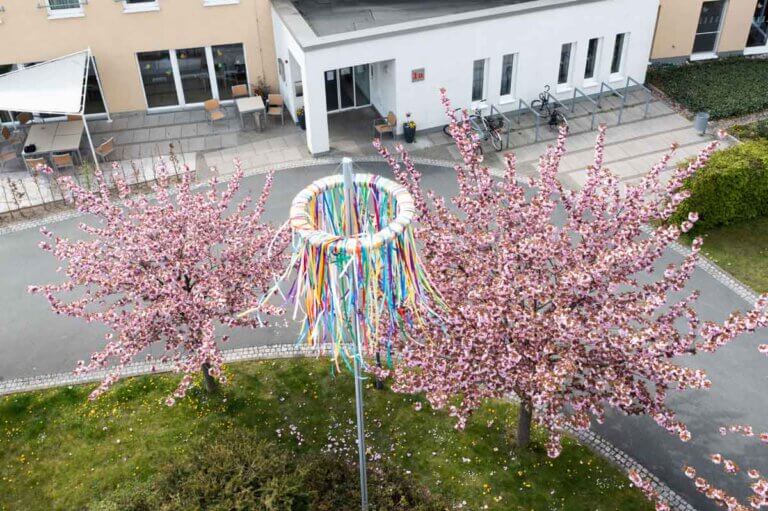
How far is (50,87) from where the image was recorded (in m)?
21.8

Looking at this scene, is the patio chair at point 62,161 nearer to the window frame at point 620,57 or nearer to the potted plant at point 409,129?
the potted plant at point 409,129

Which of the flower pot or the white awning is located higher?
the white awning

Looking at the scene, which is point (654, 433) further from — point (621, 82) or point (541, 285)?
point (621, 82)

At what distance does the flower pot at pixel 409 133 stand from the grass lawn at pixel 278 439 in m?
9.86

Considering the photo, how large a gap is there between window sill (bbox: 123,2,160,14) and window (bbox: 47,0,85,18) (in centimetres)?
137

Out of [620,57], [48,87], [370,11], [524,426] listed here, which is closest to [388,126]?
[370,11]

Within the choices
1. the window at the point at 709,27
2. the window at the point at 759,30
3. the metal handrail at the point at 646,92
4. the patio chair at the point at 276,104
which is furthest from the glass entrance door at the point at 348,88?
the window at the point at 759,30

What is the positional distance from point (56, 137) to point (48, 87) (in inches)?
75.8

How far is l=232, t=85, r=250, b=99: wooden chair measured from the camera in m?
25.6

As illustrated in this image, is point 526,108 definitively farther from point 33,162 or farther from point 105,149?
point 33,162

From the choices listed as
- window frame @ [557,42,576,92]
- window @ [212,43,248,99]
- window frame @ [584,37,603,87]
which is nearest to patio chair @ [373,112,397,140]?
window @ [212,43,248,99]

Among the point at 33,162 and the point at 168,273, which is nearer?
the point at 168,273

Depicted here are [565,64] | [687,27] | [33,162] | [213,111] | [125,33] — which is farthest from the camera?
[687,27]

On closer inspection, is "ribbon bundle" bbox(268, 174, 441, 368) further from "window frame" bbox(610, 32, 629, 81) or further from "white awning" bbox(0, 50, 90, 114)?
"window frame" bbox(610, 32, 629, 81)
